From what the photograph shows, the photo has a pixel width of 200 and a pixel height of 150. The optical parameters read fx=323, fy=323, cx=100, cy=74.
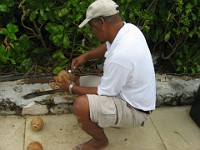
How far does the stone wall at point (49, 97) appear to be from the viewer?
337cm

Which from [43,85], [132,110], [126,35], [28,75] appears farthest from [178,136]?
[28,75]

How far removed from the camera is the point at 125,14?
364cm

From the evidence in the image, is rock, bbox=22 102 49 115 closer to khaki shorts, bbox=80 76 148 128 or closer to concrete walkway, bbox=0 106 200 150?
concrete walkway, bbox=0 106 200 150

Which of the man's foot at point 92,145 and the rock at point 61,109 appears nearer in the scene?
the man's foot at point 92,145

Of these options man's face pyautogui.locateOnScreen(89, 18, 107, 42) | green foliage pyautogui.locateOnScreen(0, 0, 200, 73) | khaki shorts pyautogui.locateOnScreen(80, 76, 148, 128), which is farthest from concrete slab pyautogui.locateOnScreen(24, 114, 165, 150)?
man's face pyautogui.locateOnScreen(89, 18, 107, 42)

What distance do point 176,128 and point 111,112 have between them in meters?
1.00

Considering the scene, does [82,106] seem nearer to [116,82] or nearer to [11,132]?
[116,82]

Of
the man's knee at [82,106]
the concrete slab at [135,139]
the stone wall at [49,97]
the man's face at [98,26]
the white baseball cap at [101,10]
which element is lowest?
the concrete slab at [135,139]

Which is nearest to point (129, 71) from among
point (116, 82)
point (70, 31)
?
point (116, 82)

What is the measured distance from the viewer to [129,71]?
2.46 m

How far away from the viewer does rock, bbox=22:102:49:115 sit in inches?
132

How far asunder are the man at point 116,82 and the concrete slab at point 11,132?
0.63 m

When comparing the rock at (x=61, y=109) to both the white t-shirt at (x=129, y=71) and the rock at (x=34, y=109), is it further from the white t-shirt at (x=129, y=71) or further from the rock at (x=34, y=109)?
the white t-shirt at (x=129, y=71)

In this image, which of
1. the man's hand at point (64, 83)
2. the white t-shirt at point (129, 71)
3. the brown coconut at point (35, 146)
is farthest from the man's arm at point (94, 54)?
the brown coconut at point (35, 146)
